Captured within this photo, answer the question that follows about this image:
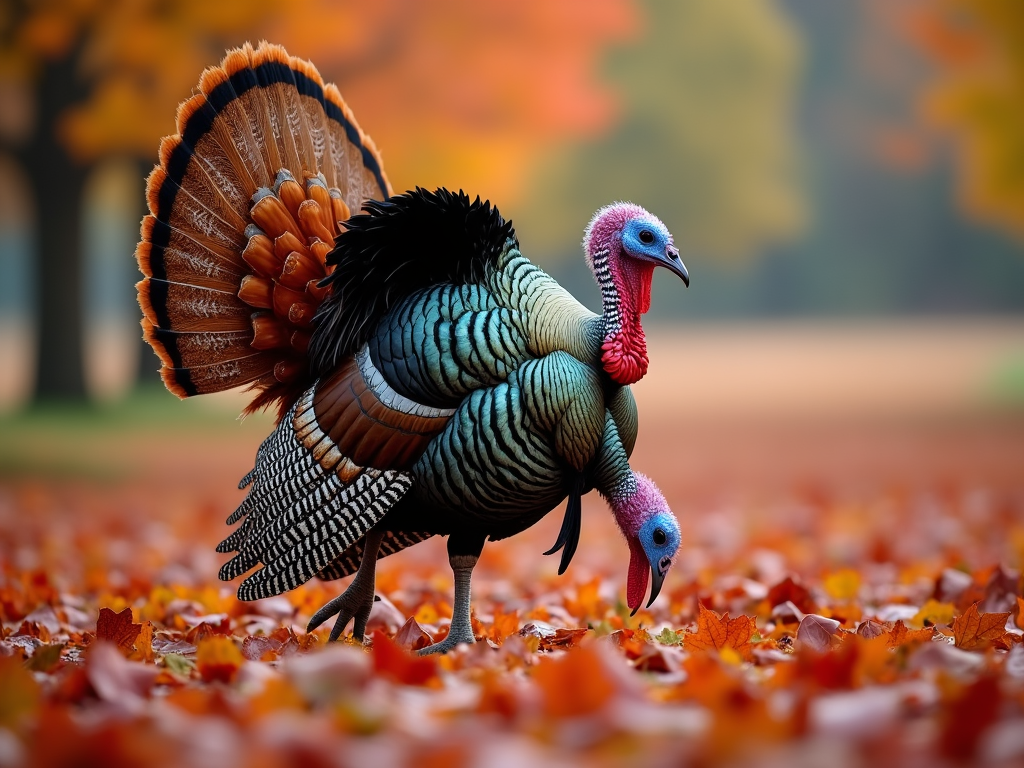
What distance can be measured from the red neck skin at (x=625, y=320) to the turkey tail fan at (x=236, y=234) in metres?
1.04

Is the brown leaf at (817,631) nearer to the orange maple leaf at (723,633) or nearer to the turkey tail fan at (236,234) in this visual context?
the orange maple leaf at (723,633)

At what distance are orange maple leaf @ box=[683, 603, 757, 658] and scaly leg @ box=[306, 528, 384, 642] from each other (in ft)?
3.85

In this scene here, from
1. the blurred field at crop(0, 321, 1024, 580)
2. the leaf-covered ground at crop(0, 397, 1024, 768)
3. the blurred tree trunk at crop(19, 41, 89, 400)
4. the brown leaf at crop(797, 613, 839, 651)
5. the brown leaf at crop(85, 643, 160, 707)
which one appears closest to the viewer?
the leaf-covered ground at crop(0, 397, 1024, 768)

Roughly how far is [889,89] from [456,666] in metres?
32.2

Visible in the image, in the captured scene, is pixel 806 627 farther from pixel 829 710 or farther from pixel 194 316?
pixel 194 316

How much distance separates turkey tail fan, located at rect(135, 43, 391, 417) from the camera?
3.96 m

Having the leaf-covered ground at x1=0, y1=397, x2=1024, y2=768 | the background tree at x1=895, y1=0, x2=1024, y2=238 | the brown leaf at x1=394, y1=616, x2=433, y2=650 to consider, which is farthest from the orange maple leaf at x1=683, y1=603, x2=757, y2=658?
the background tree at x1=895, y1=0, x2=1024, y2=238

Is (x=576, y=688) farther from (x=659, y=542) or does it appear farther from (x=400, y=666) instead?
(x=659, y=542)

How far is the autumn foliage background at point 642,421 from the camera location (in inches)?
92.4

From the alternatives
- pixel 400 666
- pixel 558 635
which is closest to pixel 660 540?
pixel 558 635

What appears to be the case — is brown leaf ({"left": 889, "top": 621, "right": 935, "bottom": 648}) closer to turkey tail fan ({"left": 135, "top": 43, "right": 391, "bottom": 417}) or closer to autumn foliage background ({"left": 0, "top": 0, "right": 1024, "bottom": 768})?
autumn foliage background ({"left": 0, "top": 0, "right": 1024, "bottom": 768})

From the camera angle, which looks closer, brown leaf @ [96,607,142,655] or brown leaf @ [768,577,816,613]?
brown leaf @ [96,607,142,655]

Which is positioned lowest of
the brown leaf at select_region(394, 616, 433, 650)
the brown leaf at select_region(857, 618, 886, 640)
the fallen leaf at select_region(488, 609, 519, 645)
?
the brown leaf at select_region(394, 616, 433, 650)

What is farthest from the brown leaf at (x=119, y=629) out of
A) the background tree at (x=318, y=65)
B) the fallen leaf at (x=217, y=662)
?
the background tree at (x=318, y=65)
